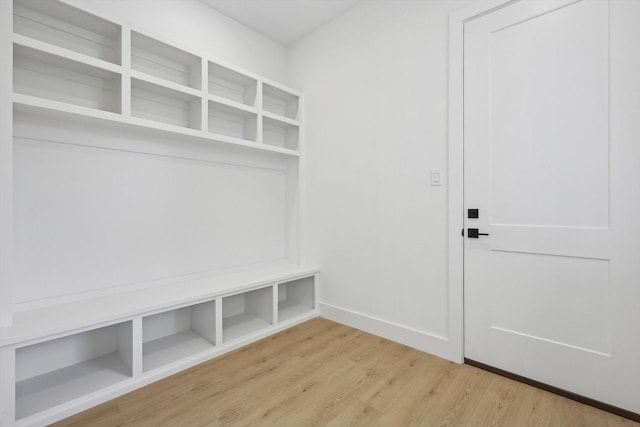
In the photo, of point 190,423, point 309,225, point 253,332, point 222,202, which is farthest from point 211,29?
point 190,423

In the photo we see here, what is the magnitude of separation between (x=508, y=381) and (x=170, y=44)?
312 cm

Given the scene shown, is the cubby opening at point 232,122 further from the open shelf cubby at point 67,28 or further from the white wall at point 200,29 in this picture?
the open shelf cubby at point 67,28

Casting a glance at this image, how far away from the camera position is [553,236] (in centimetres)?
168

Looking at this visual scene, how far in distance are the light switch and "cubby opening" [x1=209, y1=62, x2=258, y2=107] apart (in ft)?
5.39

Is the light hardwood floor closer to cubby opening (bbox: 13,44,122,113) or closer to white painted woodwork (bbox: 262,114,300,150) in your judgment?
cubby opening (bbox: 13,44,122,113)

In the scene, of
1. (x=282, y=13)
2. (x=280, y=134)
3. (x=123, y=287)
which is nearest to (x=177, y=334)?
(x=123, y=287)

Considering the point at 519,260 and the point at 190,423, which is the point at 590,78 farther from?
the point at 190,423

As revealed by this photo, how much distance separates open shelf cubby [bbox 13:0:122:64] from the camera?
5.64ft

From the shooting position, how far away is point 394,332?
7.61 feet

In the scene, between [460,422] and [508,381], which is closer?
[460,422]

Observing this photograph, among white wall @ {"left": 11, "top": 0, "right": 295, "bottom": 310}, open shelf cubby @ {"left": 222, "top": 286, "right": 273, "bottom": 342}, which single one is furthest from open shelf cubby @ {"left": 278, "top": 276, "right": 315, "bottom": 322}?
white wall @ {"left": 11, "top": 0, "right": 295, "bottom": 310}

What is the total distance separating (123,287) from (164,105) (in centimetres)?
138

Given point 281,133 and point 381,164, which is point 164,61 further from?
point 381,164

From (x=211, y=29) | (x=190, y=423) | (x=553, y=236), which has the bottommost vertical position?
(x=190, y=423)
